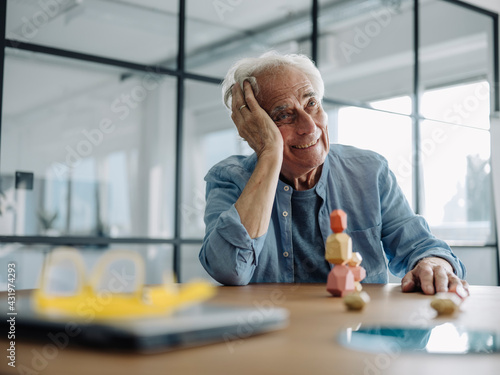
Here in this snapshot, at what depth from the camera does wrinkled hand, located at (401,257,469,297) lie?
109cm

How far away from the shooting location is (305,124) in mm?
1647

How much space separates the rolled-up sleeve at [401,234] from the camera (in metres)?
1.42

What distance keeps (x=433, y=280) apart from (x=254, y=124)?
2.57 ft

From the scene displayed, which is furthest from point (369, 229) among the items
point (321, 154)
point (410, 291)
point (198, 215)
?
point (198, 215)

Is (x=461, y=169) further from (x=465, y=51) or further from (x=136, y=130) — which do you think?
(x=136, y=130)

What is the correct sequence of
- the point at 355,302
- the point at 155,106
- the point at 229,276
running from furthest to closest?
the point at 155,106 < the point at 229,276 < the point at 355,302

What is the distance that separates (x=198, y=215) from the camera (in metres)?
3.11

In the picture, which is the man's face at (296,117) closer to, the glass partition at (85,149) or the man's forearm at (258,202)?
the man's forearm at (258,202)

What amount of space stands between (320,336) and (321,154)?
109cm

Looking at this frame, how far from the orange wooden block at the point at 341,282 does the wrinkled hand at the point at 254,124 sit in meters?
0.57
